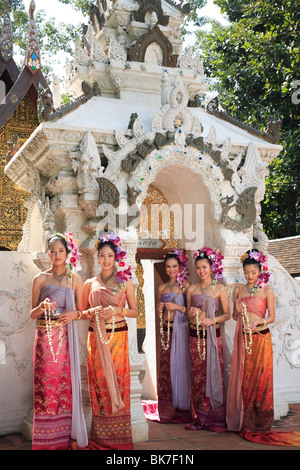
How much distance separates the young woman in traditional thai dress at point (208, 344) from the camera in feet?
18.9

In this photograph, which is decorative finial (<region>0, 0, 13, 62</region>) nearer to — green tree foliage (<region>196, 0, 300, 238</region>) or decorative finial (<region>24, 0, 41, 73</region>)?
decorative finial (<region>24, 0, 41, 73</region>)

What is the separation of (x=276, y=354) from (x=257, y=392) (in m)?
1.39

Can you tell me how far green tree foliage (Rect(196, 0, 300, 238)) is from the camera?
13133mm

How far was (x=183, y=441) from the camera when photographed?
5324 millimetres

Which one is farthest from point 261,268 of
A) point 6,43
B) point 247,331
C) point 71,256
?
point 6,43

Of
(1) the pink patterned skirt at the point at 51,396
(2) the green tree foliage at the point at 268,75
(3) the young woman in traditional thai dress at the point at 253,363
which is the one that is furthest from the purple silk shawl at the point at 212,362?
(2) the green tree foliage at the point at 268,75

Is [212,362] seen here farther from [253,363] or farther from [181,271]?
[181,271]

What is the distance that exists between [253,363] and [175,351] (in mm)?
928

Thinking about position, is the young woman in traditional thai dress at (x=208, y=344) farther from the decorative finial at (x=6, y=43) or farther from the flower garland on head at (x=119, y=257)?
the decorative finial at (x=6, y=43)

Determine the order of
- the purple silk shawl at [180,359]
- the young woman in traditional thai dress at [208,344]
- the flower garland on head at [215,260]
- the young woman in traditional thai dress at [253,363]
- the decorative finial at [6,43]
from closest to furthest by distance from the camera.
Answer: the young woman in traditional thai dress at [253,363]
the young woman in traditional thai dress at [208,344]
the flower garland on head at [215,260]
the purple silk shawl at [180,359]
the decorative finial at [6,43]

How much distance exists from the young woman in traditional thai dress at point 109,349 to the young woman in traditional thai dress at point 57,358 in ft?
0.63

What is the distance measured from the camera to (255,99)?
46.5 feet

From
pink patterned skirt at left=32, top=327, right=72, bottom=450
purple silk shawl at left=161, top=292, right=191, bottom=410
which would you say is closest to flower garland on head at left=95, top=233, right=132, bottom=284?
pink patterned skirt at left=32, top=327, right=72, bottom=450

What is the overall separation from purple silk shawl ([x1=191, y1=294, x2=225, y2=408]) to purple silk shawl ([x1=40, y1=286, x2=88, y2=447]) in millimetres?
1486
